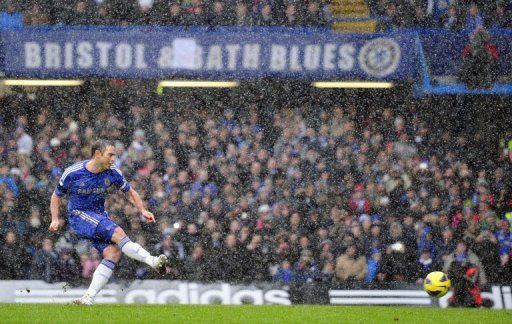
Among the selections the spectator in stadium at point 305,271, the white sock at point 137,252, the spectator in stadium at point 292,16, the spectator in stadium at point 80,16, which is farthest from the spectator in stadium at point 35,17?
the white sock at point 137,252

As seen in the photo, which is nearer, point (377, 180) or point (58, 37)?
point (377, 180)

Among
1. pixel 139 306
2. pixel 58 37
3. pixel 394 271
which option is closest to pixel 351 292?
pixel 394 271

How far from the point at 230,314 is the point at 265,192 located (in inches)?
287

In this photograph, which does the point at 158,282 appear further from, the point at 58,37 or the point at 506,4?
the point at 506,4

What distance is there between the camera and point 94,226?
12406 millimetres

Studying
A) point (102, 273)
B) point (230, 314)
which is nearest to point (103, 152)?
point (102, 273)

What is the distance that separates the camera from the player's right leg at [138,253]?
12.0 meters

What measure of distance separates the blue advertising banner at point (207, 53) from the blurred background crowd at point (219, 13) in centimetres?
28

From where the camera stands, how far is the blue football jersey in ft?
40.9

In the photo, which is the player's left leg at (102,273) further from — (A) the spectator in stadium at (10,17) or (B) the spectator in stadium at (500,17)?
(B) the spectator in stadium at (500,17)

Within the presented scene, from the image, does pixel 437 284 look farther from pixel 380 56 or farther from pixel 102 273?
pixel 380 56

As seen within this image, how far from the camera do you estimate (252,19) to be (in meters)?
22.4

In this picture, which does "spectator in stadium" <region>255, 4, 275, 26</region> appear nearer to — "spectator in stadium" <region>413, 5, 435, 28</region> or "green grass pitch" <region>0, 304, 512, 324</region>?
"spectator in stadium" <region>413, 5, 435, 28</region>

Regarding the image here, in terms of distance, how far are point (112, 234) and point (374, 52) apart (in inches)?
427
